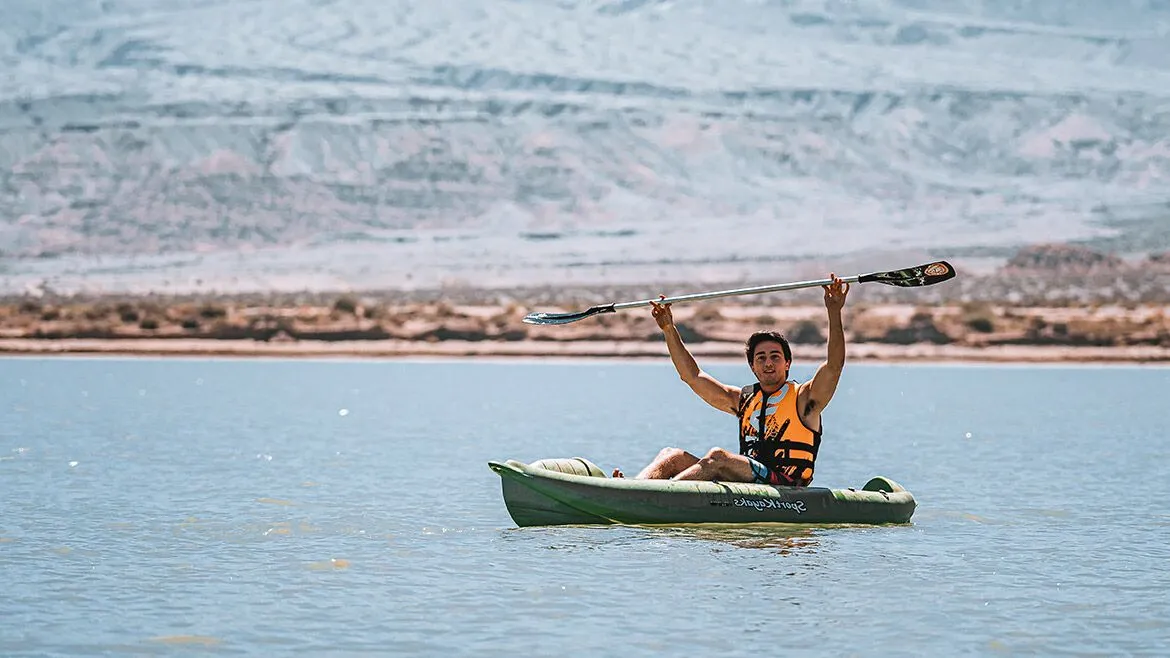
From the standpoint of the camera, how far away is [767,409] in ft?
44.1

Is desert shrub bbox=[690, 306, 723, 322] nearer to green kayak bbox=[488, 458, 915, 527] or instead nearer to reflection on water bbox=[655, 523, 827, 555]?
reflection on water bbox=[655, 523, 827, 555]

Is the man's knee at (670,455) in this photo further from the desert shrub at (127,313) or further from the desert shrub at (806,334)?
the desert shrub at (127,313)

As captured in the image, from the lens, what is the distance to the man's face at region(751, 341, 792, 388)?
1330cm

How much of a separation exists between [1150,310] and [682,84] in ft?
279

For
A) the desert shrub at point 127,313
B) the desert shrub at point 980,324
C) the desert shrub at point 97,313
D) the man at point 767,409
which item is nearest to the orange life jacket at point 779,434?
the man at point 767,409

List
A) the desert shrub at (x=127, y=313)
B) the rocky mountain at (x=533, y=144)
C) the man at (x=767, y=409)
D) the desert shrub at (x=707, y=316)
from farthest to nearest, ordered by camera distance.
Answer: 1. the rocky mountain at (x=533, y=144)
2. the desert shrub at (x=127, y=313)
3. the desert shrub at (x=707, y=316)
4. the man at (x=767, y=409)

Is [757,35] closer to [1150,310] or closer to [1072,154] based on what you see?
[1072,154]

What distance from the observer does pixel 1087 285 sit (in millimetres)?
87250

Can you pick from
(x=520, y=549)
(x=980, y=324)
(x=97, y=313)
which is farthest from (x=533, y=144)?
(x=520, y=549)

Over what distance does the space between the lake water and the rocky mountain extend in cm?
7197

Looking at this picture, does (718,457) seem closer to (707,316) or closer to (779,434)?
(779,434)

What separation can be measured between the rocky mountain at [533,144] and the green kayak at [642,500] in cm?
8082

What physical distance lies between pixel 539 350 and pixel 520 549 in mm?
34106

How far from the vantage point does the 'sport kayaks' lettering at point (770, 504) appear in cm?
1352
